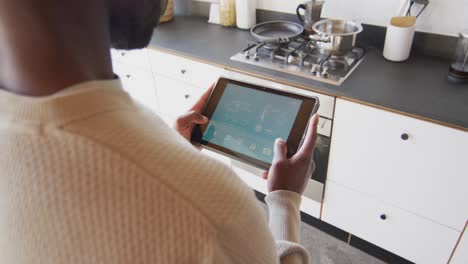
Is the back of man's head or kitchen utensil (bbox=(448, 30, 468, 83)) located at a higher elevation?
the back of man's head

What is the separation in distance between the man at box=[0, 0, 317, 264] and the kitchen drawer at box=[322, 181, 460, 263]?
118 centimetres

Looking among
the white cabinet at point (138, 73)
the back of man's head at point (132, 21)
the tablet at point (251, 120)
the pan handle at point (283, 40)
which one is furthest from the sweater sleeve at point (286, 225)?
the white cabinet at point (138, 73)

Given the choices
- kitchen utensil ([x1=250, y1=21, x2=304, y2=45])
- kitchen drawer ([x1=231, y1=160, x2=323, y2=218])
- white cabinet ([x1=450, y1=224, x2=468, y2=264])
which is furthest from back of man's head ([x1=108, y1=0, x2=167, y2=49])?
white cabinet ([x1=450, y1=224, x2=468, y2=264])

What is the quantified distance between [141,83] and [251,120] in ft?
4.04

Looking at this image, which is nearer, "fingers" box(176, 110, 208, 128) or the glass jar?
"fingers" box(176, 110, 208, 128)

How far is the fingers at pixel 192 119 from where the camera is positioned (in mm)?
970

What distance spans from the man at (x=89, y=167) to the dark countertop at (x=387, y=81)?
0.95 metres

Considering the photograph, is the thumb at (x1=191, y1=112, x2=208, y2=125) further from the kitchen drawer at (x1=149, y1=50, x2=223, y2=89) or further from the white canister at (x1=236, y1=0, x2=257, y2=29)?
the white canister at (x1=236, y1=0, x2=257, y2=29)

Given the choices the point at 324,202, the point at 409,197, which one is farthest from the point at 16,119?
the point at 324,202

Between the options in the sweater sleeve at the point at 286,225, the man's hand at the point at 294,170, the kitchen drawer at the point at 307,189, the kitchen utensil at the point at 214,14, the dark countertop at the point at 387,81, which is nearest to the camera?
the sweater sleeve at the point at 286,225

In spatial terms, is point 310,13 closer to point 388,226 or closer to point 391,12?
point 391,12

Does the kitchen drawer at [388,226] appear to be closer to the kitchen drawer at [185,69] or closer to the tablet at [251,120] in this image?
the tablet at [251,120]

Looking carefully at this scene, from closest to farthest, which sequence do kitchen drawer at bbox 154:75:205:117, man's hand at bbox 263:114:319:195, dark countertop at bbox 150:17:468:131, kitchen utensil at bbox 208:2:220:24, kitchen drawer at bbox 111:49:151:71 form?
1. man's hand at bbox 263:114:319:195
2. dark countertop at bbox 150:17:468:131
3. kitchen drawer at bbox 154:75:205:117
4. kitchen drawer at bbox 111:49:151:71
5. kitchen utensil at bbox 208:2:220:24

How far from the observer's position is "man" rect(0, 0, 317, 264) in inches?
12.8
